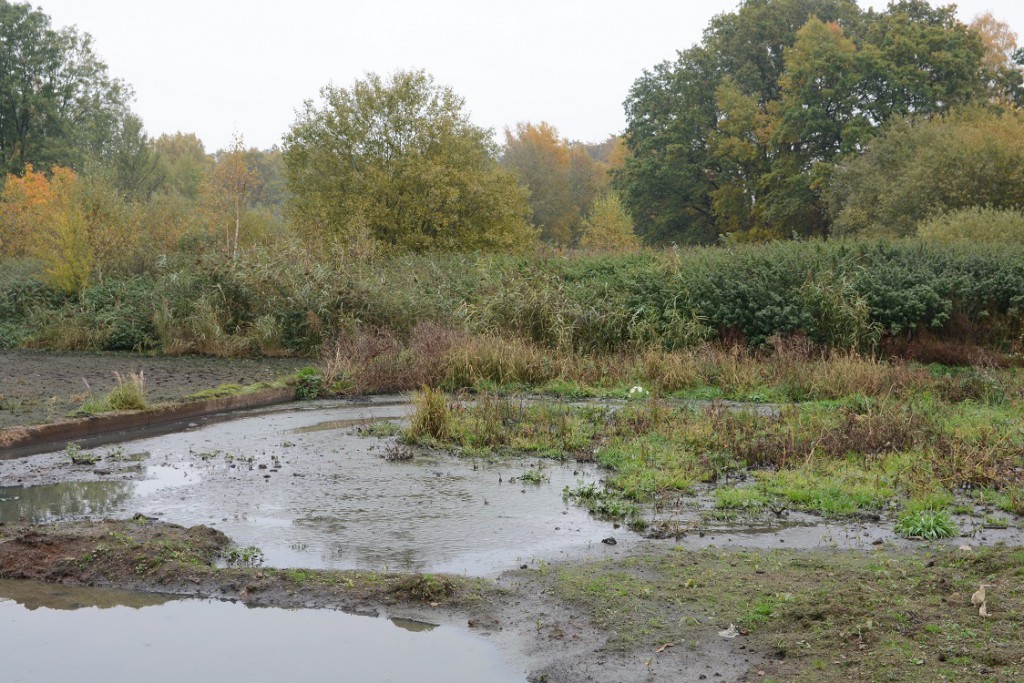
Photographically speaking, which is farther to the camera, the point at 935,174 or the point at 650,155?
the point at 650,155

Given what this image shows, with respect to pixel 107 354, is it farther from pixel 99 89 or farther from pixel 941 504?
pixel 99 89

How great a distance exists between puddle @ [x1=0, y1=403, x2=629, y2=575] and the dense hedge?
8258mm

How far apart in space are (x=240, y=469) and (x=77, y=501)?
1.75 metres

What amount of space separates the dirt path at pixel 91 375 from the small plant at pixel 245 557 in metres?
6.28

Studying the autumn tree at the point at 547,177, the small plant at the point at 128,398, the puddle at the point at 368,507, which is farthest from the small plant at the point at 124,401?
the autumn tree at the point at 547,177

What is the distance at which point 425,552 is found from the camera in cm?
654

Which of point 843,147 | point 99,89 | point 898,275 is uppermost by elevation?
point 99,89

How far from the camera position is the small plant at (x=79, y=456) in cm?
970

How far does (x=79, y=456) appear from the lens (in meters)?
9.81

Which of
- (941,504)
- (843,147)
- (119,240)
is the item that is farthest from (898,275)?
(843,147)

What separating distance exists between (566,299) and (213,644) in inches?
568

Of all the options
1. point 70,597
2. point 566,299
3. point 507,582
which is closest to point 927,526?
point 507,582

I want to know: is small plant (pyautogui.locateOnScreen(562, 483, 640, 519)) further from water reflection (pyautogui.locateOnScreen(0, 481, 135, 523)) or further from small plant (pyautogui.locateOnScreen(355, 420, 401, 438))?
water reflection (pyautogui.locateOnScreen(0, 481, 135, 523))

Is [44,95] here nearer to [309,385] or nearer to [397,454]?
[309,385]
